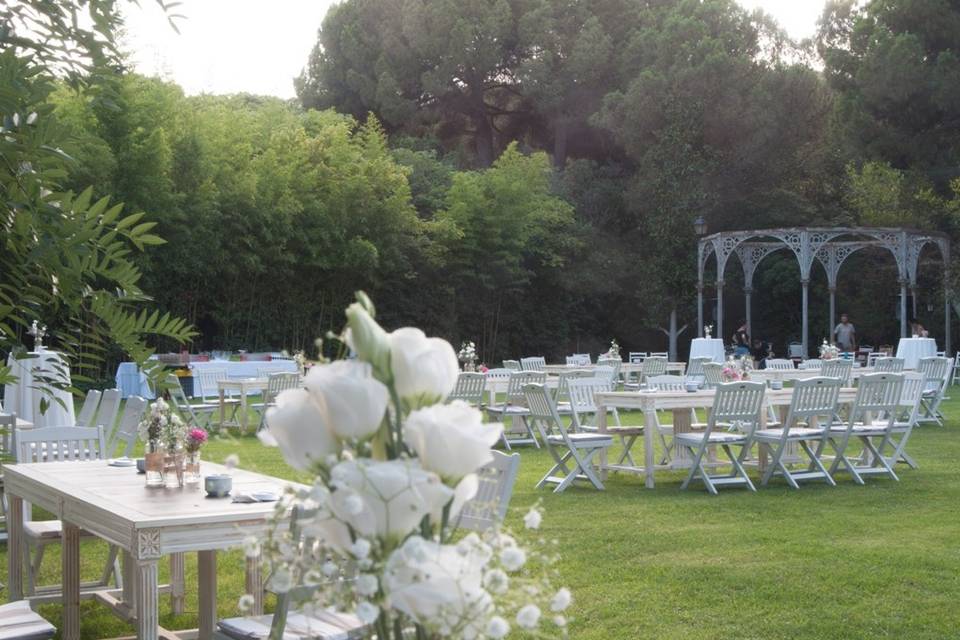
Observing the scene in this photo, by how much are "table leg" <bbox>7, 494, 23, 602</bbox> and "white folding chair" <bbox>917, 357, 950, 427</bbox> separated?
10583 millimetres

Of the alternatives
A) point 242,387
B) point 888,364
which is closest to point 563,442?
point 242,387

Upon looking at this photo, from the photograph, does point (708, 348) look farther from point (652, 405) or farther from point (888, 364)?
point (652, 405)

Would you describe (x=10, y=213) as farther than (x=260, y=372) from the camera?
No

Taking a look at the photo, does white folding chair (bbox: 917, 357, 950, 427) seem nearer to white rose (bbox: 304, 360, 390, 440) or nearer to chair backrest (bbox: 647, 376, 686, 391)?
chair backrest (bbox: 647, 376, 686, 391)

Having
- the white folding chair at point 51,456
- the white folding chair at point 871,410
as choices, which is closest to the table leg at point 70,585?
the white folding chair at point 51,456

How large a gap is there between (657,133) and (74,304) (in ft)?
93.6

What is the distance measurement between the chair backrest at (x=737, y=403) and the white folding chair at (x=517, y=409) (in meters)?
3.36

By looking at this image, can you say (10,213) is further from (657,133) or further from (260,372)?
(657,133)

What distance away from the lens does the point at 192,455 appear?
478 centimetres

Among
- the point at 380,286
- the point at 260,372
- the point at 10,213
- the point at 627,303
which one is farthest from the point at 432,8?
the point at 10,213

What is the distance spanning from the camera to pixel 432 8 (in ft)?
107

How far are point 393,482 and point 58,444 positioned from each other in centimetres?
587

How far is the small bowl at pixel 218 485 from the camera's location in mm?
4297

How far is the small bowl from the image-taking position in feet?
14.1
